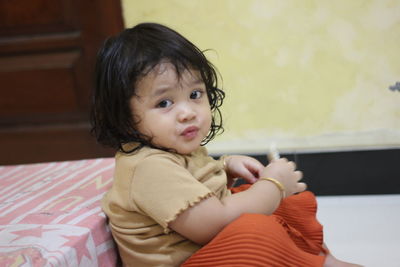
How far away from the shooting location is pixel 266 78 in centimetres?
153

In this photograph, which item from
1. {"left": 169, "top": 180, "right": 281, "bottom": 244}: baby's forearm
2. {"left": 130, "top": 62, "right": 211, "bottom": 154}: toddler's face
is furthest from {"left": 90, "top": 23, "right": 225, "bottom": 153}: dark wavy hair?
Answer: {"left": 169, "top": 180, "right": 281, "bottom": 244}: baby's forearm

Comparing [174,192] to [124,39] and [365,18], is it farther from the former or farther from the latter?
[365,18]

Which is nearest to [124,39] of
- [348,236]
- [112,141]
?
[112,141]

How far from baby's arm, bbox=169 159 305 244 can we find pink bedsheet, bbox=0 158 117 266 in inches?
6.1

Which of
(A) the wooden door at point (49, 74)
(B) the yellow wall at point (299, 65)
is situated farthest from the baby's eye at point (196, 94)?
(A) the wooden door at point (49, 74)

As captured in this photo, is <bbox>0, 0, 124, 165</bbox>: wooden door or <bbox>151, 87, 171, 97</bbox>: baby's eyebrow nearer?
<bbox>151, 87, 171, 97</bbox>: baby's eyebrow

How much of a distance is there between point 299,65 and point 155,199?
3.25ft

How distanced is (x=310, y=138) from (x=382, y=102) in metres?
0.26

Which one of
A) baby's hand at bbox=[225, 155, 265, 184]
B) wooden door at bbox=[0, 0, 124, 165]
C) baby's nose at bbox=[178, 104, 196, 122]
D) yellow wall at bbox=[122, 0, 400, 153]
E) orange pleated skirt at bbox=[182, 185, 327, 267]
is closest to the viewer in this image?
orange pleated skirt at bbox=[182, 185, 327, 267]

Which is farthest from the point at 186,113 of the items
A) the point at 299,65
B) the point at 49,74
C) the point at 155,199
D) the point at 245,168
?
the point at 49,74

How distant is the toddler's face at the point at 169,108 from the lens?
70cm

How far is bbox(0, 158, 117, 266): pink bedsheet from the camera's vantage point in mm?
637

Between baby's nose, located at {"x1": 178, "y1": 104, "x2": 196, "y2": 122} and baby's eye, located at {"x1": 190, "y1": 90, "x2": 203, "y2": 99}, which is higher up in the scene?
baby's eye, located at {"x1": 190, "y1": 90, "x2": 203, "y2": 99}

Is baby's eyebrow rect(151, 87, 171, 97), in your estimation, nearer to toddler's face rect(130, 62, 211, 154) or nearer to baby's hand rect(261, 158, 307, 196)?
toddler's face rect(130, 62, 211, 154)
